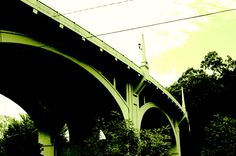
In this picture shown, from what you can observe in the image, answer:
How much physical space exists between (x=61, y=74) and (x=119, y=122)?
3.79 metres

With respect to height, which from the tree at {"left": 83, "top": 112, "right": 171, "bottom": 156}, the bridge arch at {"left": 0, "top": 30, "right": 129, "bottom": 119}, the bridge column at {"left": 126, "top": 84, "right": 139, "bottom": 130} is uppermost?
the bridge arch at {"left": 0, "top": 30, "right": 129, "bottom": 119}

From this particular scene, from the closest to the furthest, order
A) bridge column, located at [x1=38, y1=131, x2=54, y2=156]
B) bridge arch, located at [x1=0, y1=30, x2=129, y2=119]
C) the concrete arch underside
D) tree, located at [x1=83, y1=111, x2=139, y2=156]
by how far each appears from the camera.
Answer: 1. bridge arch, located at [x1=0, y1=30, x2=129, y2=119]
2. the concrete arch underside
3. tree, located at [x1=83, y1=111, x2=139, y2=156]
4. bridge column, located at [x1=38, y1=131, x2=54, y2=156]

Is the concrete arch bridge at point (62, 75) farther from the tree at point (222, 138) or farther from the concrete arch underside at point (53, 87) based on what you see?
the tree at point (222, 138)

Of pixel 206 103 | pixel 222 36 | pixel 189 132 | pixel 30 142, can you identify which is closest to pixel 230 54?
A: pixel 222 36

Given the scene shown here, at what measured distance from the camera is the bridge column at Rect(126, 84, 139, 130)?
17.1 meters

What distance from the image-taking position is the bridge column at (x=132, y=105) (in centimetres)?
1709

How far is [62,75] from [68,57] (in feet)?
8.45

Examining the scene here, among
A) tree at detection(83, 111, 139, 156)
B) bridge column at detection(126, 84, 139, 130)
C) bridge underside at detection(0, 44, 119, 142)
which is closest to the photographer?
tree at detection(83, 111, 139, 156)

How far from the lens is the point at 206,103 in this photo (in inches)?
1329

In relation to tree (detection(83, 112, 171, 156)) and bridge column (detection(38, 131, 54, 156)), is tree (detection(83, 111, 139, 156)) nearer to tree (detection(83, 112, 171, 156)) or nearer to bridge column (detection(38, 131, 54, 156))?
tree (detection(83, 112, 171, 156))

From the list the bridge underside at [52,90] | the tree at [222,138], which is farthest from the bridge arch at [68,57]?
the tree at [222,138]

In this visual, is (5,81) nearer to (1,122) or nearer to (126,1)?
(126,1)

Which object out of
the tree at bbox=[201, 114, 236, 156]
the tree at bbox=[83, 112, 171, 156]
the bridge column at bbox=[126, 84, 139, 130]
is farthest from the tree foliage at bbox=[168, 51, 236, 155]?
the tree at bbox=[83, 112, 171, 156]

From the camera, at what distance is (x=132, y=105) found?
17.5 meters
